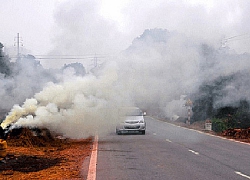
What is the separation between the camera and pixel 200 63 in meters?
31.2

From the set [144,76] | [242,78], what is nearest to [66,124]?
[144,76]

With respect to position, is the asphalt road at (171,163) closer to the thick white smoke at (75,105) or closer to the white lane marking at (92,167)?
the white lane marking at (92,167)

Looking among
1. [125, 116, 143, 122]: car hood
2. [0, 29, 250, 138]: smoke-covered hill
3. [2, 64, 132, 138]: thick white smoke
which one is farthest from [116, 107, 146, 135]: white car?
[2, 64, 132, 138]: thick white smoke

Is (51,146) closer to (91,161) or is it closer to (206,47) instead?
(91,161)

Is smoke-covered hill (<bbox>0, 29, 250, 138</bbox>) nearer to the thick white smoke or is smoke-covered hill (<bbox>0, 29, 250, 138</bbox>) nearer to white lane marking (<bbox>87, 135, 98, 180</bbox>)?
the thick white smoke

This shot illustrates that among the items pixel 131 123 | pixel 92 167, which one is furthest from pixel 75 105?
pixel 92 167

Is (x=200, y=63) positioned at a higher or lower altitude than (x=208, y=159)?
higher

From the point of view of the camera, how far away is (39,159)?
48.0 ft

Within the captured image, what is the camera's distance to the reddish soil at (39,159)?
38.0 feet

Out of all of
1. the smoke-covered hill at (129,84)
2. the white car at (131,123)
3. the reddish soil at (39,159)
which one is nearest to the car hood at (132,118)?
the white car at (131,123)

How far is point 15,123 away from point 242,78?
20.9m

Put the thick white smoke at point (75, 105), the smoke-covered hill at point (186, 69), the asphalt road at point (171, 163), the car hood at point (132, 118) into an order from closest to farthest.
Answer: the asphalt road at point (171, 163) < the thick white smoke at point (75, 105) < the smoke-covered hill at point (186, 69) < the car hood at point (132, 118)

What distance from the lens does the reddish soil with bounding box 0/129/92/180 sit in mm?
11571

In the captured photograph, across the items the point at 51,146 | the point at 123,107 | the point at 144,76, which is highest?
the point at 144,76
